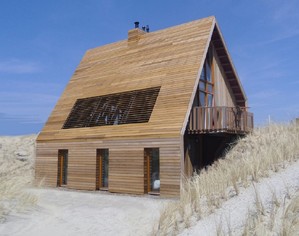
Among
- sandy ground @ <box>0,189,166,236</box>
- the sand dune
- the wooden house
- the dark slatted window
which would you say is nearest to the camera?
the sand dune

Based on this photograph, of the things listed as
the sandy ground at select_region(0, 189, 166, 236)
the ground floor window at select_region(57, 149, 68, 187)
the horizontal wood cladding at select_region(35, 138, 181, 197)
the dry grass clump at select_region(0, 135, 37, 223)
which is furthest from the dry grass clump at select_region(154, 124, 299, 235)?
the ground floor window at select_region(57, 149, 68, 187)

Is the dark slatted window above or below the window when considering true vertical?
below

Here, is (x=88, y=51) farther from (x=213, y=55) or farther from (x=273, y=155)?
(x=273, y=155)

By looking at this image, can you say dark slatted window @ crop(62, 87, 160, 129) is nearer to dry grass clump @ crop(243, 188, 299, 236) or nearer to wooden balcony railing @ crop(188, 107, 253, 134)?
wooden balcony railing @ crop(188, 107, 253, 134)

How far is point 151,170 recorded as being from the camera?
14172mm

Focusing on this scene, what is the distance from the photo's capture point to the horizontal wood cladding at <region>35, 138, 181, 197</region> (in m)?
13.2

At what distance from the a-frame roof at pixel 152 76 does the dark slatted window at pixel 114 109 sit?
32cm

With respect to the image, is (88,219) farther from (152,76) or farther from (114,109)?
(152,76)

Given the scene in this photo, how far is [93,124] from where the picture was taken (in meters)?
16.9

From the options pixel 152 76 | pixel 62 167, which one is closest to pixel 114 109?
pixel 152 76

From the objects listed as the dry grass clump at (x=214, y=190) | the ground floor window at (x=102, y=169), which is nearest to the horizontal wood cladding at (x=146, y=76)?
the ground floor window at (x=102, y=169)

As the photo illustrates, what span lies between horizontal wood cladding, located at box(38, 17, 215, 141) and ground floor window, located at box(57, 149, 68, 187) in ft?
3.03

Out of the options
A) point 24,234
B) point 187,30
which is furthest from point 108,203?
point 187,30

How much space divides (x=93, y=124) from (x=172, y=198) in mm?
6122
